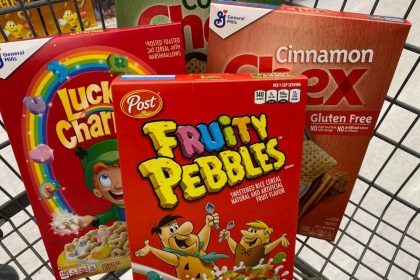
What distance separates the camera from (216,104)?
47cm

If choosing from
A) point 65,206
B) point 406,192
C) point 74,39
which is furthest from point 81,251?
point 406,192

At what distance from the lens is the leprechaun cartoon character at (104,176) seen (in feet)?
1.82

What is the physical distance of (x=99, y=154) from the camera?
558 millimetres

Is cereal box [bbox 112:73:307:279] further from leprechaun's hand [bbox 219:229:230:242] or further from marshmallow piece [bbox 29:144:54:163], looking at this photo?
marshmallow piece [bbox 29:144:54:163]

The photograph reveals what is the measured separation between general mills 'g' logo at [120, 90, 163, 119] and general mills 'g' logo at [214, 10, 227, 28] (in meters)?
0.13

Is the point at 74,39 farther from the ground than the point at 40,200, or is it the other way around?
the point at 74,39

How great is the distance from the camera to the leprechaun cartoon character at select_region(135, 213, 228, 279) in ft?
1.71

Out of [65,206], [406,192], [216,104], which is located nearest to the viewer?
[216,104]


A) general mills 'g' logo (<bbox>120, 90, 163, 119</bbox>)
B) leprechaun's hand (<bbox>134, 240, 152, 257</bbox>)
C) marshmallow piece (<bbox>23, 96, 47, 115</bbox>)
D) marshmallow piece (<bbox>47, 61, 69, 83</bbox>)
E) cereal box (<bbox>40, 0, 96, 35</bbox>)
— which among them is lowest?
leprechaun's hand (<bbox>134, 240, 152, 257</bbox>)

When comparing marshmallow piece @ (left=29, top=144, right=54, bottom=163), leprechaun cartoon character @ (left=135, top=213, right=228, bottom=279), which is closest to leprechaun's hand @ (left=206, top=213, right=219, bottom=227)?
leprechaun cartoon character @ (left=135, top=213, right=228, bottom=279)

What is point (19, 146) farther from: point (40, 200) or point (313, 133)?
point (313, 133)

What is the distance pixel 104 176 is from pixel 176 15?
0.26 metres

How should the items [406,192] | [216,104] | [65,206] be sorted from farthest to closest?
[406,192], [65,206], [216,104]

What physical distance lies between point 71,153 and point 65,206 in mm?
88
